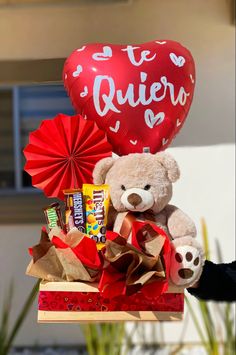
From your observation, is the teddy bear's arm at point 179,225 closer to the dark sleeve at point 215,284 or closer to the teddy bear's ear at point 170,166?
the teddy bear's ear at point 170,166

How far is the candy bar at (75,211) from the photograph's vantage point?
4.89 feet

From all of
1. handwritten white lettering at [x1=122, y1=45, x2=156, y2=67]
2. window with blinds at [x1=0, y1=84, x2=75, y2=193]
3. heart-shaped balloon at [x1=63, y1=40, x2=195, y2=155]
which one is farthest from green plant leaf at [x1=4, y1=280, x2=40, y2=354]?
handwritten white lettering at [x1=122, y1=45, x2=156, y2=67]

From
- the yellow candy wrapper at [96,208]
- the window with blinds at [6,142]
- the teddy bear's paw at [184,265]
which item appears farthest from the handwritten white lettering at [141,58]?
the window with blinds at [6,142]

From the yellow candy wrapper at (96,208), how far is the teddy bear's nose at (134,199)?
0.08 m

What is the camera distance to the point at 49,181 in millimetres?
1562

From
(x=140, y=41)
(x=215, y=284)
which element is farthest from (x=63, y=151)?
(x=140, y=41)

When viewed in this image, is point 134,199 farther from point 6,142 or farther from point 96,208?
point 6,142

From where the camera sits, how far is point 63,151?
1.55 metres

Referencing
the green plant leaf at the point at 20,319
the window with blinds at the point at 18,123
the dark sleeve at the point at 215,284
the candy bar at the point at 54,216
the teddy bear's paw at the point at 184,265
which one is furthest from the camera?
the window with blinds at the point at 18,123

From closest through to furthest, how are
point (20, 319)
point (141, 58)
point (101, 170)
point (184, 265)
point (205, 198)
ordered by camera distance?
point (184, 265), point (101, 170), point (141, 58), point (20, 319), point (205, 198)

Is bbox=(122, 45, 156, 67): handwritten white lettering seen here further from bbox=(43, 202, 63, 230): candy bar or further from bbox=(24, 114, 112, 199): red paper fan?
bbox=(43, 202, 63, 230): candy bar

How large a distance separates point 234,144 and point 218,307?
79 centimetres

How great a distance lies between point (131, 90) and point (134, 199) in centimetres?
34

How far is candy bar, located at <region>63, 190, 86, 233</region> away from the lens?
1.49m
